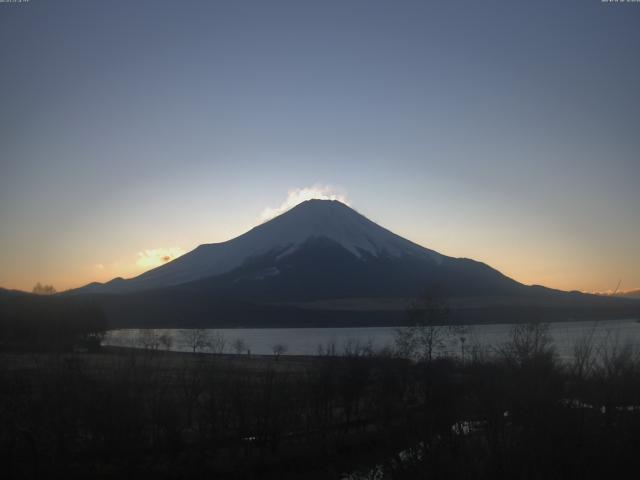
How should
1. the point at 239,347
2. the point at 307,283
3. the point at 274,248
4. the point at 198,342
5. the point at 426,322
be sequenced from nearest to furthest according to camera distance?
the point at 426,322 → the point at 239,347 → the point at 198,342 → the point at 307,283 → the point at 274,248

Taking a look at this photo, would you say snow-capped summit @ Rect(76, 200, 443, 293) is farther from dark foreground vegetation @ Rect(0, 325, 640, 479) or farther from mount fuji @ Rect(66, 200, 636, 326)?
dark foreground vegetation @ Rect(0, 325, 640, 479)

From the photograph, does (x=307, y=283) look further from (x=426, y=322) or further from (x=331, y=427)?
(x=331, y=427)

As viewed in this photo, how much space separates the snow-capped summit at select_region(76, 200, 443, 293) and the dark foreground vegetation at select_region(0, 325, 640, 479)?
466 ft

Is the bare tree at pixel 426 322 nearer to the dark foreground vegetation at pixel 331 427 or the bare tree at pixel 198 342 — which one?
the dark foreground vegetation at pixel 331 427

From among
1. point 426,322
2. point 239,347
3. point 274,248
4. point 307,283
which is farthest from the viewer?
point 274,248

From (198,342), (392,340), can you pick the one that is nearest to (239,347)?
(198,342)

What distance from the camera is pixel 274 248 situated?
180 m

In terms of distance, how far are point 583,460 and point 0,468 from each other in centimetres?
1260

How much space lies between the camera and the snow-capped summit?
16900cm

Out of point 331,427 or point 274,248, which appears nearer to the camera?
point 331,427

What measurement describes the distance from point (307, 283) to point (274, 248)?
2641cm

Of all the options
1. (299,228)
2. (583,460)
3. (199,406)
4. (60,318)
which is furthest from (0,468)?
(299,228)

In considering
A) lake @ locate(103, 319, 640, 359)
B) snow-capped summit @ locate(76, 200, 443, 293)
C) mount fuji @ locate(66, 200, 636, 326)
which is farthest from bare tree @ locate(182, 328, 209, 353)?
snow-capped summit @ locate(76, 200, 443, 293)

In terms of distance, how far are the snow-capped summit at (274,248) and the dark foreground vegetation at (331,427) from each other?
5595 inches
